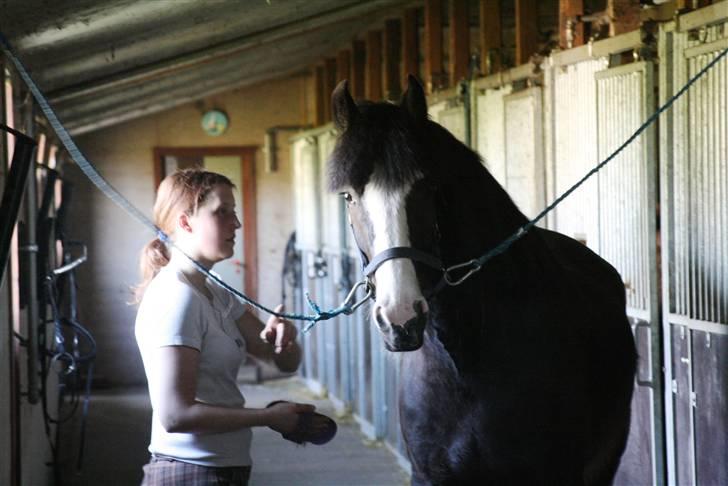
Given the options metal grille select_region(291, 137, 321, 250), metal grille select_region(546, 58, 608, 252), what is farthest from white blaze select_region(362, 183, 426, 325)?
metal grille select_region(291, 137, 321, 250)

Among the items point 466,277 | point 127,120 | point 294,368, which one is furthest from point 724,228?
point 127,120

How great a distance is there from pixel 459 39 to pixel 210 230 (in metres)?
3.36

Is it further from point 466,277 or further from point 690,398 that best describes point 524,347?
point 690,398

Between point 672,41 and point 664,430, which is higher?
point 672,41

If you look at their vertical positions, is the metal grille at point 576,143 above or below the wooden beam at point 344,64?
below

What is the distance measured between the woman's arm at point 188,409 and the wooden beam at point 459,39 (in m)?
3.46

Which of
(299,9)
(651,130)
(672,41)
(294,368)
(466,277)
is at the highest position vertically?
(299,9)

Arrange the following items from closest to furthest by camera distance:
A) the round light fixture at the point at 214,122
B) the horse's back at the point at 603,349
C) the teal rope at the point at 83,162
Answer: the teal rope at the point at 83,162 < the horse's back at the point at 603,349 < the round light fixture at the point at 214,122

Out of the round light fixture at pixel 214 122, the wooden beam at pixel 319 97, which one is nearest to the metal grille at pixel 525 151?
the wooden beam at pixel 319 97

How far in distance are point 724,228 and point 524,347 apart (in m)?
0.74

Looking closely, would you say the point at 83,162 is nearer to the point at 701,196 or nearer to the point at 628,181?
the point at 701,196

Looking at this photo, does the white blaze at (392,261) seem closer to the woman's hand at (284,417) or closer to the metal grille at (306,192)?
the woman's hand at (284,417)

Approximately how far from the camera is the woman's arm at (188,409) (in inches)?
80.5

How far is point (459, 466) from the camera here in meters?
2.63
